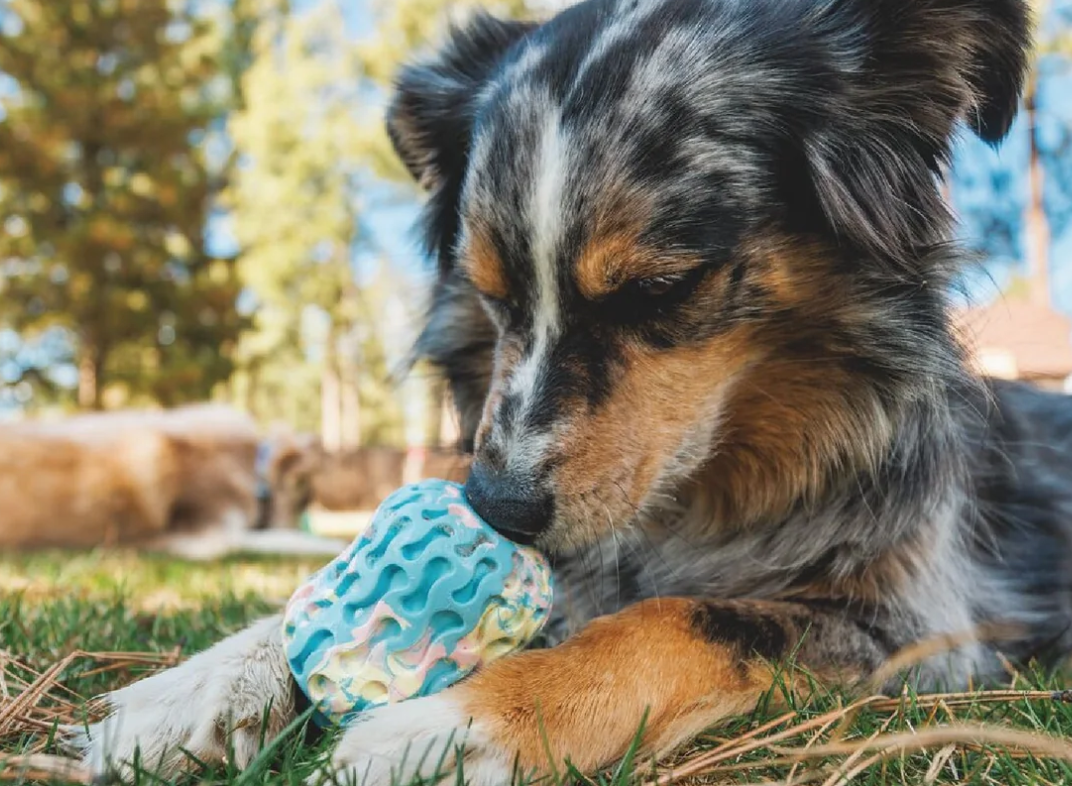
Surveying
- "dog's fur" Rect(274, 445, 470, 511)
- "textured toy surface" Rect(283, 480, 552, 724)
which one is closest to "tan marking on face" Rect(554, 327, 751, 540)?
"textured toy surface" Rect(283, 480, 552, 724)

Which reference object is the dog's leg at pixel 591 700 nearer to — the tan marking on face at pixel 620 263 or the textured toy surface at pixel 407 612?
the textured toy surface at pixel 407 612

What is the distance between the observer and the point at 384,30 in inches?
798

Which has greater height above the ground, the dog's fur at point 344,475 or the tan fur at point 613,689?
the tan fur at point 613,689

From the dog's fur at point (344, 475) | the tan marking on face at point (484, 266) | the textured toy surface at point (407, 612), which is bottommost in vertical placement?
the dog's fur at point (344, 475)

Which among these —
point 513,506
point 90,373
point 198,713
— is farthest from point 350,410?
point 198,713

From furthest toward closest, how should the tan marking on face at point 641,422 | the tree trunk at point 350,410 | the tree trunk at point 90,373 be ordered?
the tree trunk at point 350,410, the tree trunk at point 90,373, the tan marking on face at point 641,422

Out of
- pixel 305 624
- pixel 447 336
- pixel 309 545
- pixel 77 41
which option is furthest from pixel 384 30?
pixel 305 624

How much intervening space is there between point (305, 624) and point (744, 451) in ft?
4.41

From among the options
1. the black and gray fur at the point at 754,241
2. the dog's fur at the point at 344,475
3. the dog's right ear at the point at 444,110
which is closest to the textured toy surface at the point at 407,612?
the black and gray fur at the point at 754,241

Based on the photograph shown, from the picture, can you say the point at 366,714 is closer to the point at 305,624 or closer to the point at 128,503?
the point at 305,624

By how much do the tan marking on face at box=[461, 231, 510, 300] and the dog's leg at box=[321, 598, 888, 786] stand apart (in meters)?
0.90

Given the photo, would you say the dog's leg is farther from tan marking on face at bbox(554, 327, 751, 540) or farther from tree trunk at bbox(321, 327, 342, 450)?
tree trunk at bbox(321, 327, 342, 450)

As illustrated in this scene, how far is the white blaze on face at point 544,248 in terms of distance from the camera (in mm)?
2178

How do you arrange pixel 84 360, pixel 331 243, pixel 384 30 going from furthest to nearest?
pixel 331 243 < pixel 384 30 < pixel 84 360
